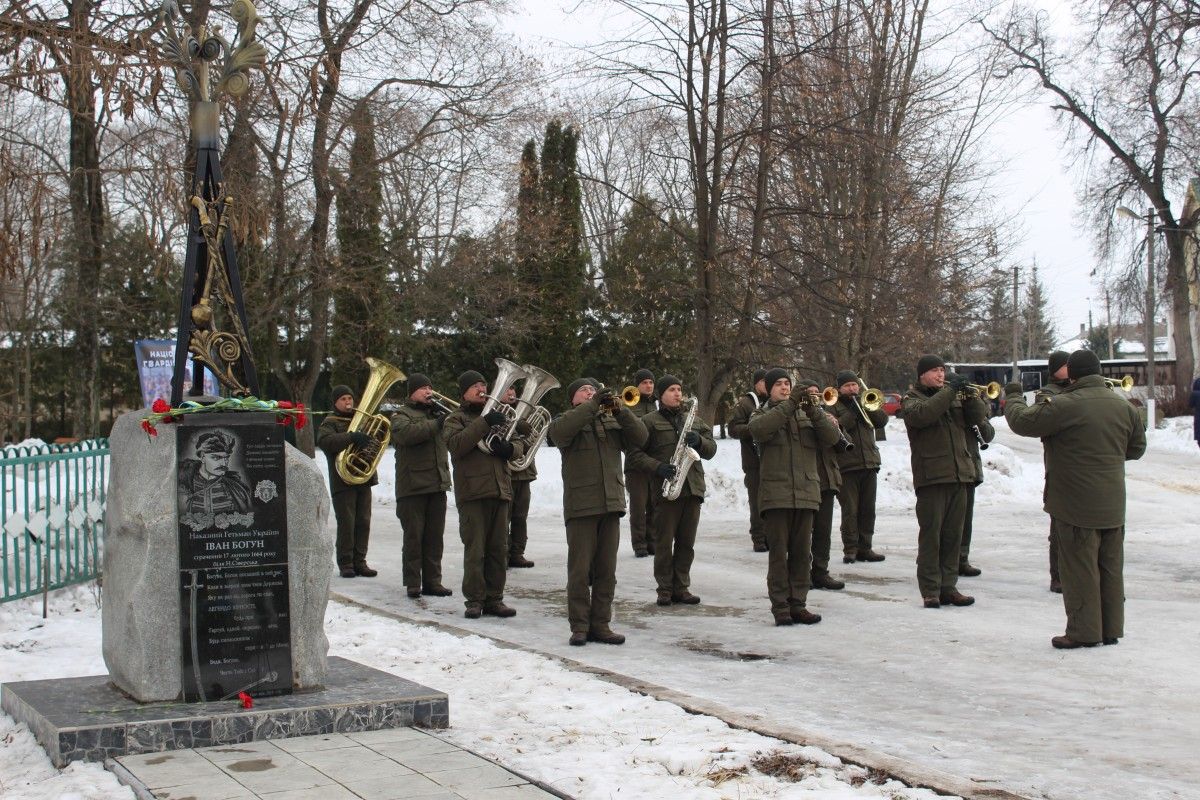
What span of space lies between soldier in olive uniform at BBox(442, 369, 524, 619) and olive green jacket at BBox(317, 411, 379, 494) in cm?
242

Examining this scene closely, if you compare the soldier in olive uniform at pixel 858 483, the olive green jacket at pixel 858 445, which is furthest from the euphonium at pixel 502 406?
the soldier in olive uniform at pixel 858 483

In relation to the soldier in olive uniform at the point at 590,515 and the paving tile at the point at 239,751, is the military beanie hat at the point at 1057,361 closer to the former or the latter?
the soldier in olive uniform at the point at 590,515

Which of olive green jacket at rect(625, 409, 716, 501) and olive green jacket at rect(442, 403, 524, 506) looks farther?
olive green jacket at rect(625, 409, 716, 501)

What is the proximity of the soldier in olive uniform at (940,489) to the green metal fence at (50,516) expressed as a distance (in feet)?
22.8

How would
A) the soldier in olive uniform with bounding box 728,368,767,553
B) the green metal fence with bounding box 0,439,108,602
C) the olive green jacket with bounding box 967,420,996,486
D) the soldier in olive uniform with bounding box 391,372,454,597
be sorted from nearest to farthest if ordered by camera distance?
the green metal fence with bounding box 0,439,108,602 < the olive green jacket with bounding box 967,420,996,486 < the soldier in olive uniform with bounding box 391,372,454,597 < the soldier in olive uniform with bounding box 728,368,767,553

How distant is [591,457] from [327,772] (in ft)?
13.6

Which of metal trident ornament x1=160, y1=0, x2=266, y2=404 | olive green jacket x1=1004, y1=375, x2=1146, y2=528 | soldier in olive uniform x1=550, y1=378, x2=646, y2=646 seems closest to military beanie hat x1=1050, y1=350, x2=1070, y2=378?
olive green jacket x1=1004, y1=375, x2=1146, y2=528

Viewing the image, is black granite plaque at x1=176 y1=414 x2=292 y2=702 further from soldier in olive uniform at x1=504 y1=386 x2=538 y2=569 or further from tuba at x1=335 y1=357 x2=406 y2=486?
soldier in olive uniform at x1=504 y1=386 x2=538 y2=569

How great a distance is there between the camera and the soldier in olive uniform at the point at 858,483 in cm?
1359

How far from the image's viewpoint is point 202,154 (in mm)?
7203

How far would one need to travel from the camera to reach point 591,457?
929 cm

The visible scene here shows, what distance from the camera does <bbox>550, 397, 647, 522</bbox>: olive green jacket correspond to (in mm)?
9195

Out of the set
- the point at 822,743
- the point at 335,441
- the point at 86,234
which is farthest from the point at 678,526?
the point at 86,234

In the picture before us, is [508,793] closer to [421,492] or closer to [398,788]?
[398,788]
